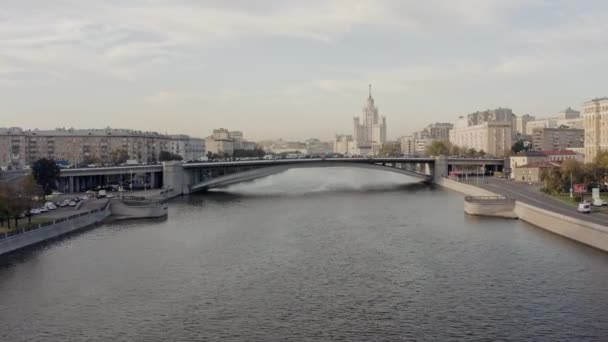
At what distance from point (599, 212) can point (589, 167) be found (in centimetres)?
1652

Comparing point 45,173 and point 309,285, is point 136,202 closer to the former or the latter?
point 45,173

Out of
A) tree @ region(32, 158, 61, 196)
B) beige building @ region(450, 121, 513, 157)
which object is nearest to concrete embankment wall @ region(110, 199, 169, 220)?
tree @ region(32, 158, 61, 196)

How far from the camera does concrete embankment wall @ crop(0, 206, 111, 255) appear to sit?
34.0m

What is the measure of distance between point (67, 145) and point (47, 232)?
80.2 metres

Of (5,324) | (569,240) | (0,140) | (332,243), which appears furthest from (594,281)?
(0,140)

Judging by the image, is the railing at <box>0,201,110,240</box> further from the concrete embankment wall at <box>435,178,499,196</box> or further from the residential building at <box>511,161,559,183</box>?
the residential building at <box>511,161,559,183</box>

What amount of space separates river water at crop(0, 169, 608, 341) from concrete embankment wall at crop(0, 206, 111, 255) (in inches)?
33.1

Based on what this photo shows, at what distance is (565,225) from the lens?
3669cm

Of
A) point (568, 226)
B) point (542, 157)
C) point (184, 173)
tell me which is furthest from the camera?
point (542, 157)

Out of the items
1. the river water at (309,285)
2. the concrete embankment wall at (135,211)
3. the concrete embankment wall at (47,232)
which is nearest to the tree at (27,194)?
the concrete embankment wall at (47,232)

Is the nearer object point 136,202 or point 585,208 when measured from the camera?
point 585,208

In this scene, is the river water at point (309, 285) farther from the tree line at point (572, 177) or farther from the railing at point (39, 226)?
the tree line at point (572, 177)

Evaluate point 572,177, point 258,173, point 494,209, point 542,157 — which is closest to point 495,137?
point 542,157

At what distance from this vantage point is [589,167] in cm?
5584
